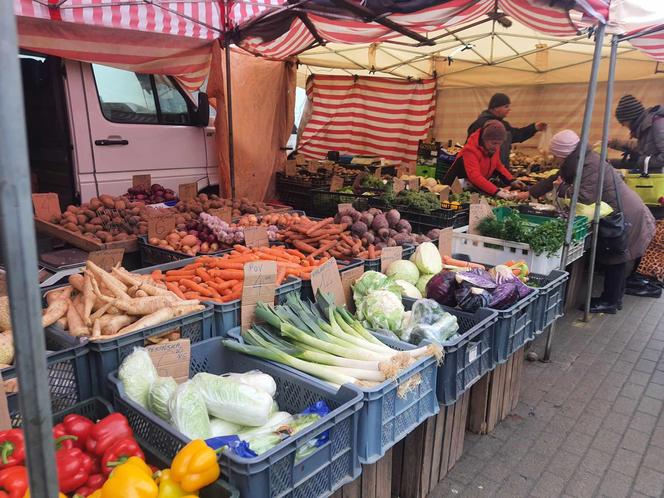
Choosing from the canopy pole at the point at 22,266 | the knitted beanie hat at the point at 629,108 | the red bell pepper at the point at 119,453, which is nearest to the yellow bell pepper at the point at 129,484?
the red bell pepper at the point at 119,453

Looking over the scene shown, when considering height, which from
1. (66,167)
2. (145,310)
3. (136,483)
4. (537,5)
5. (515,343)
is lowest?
(515,343)

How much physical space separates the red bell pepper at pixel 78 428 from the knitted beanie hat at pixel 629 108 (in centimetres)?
703

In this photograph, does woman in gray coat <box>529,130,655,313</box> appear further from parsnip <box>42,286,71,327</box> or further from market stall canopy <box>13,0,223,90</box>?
parsnip <box>42,286,71,327</box>

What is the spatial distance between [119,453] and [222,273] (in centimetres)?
161

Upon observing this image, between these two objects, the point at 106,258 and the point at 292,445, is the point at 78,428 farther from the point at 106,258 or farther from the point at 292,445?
the point at 106,258

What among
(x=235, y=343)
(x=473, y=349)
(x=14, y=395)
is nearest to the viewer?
(x=14, y=395)

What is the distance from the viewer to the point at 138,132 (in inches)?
227

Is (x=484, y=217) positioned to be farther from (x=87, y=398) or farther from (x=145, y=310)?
(x=87, y=398)

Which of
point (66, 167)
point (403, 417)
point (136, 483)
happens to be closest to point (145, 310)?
point (136, 483)

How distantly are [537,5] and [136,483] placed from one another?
14.4 feet

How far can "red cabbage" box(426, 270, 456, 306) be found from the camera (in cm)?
312

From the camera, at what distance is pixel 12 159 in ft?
2.59

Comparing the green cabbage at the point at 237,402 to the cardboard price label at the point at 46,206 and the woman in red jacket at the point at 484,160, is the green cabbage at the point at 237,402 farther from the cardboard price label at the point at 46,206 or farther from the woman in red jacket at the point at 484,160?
the woman in red jacket at the point at 484,160

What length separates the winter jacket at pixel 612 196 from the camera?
16.3 feet
